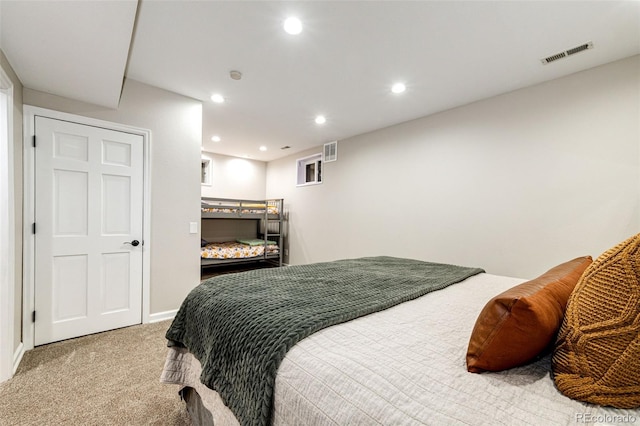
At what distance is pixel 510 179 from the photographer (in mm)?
2783

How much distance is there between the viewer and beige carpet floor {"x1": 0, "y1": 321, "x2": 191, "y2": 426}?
59.9 inches

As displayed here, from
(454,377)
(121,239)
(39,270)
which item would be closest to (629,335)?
(454,377)

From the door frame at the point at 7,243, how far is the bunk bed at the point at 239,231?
8.34 feet

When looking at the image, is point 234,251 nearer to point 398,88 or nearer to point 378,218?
point 378,218

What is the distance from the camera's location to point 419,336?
0.93 meters

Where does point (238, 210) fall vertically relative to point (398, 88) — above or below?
below

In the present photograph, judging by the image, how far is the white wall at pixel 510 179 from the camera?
87.8 inches

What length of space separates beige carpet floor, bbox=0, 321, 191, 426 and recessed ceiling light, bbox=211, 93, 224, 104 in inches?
101

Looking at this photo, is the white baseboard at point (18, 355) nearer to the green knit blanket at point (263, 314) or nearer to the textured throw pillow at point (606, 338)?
the green knit blanket at point (263, 314)

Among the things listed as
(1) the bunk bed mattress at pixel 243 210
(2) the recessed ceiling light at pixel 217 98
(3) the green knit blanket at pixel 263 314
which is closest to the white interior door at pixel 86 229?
(2) the recessed ceiling light at pixel 217 98

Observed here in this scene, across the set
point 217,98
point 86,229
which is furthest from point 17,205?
point 217,98

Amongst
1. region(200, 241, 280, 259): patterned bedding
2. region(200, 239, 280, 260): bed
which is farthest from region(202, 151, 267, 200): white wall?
region(200, 241, 280, 259): patterned bedding

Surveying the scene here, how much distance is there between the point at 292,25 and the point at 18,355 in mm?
3230

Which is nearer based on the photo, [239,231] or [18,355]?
[18,355]
